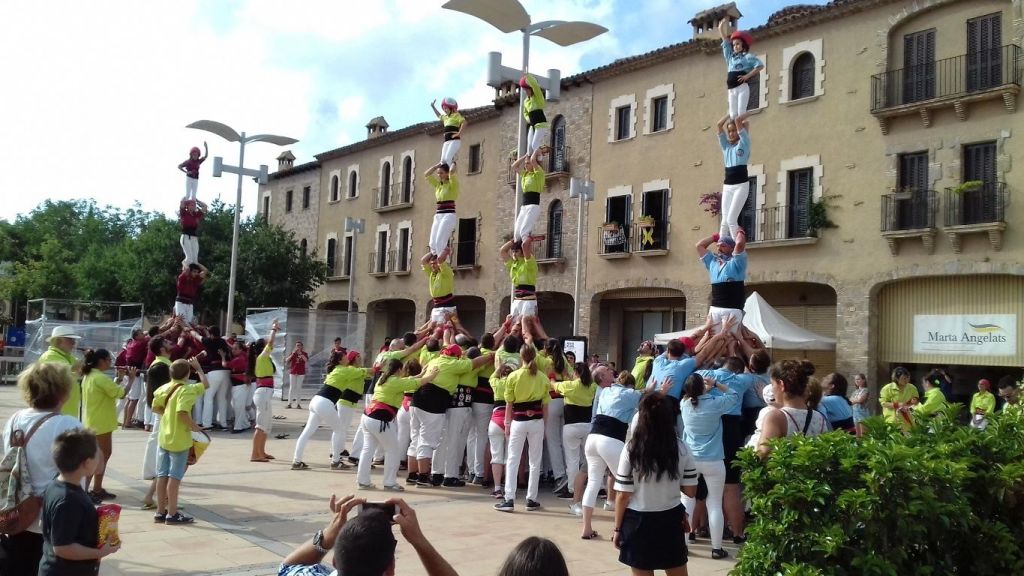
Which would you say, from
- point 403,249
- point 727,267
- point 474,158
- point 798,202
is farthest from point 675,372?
point 403,249

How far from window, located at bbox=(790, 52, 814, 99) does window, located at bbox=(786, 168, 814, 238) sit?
81.3 inches

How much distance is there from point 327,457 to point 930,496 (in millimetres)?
10533

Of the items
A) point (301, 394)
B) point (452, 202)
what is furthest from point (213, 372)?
point (301, 394)

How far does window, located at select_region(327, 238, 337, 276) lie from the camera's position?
125ft

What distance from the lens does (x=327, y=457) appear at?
13289mm

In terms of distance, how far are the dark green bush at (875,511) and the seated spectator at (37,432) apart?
149 inches

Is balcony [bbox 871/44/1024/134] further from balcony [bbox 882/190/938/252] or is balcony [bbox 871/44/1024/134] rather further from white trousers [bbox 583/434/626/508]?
white trousers [bbox 583/434/626/508]

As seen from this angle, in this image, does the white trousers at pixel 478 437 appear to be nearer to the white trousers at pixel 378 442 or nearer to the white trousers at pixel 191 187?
the white trousers at pixel 378 442

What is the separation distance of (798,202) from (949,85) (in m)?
4.42

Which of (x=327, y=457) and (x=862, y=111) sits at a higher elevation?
(x=862, y=111)

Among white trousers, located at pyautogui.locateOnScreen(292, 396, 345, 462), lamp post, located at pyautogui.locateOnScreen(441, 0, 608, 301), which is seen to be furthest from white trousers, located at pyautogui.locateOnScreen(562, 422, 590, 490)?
lamp post, located at pyautogui.locateOnScreen(441, 0, 608, 301)

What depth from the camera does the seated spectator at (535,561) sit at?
2738 mm

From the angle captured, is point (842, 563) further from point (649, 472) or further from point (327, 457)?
point (327, 457)

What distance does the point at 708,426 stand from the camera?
7449 mm
